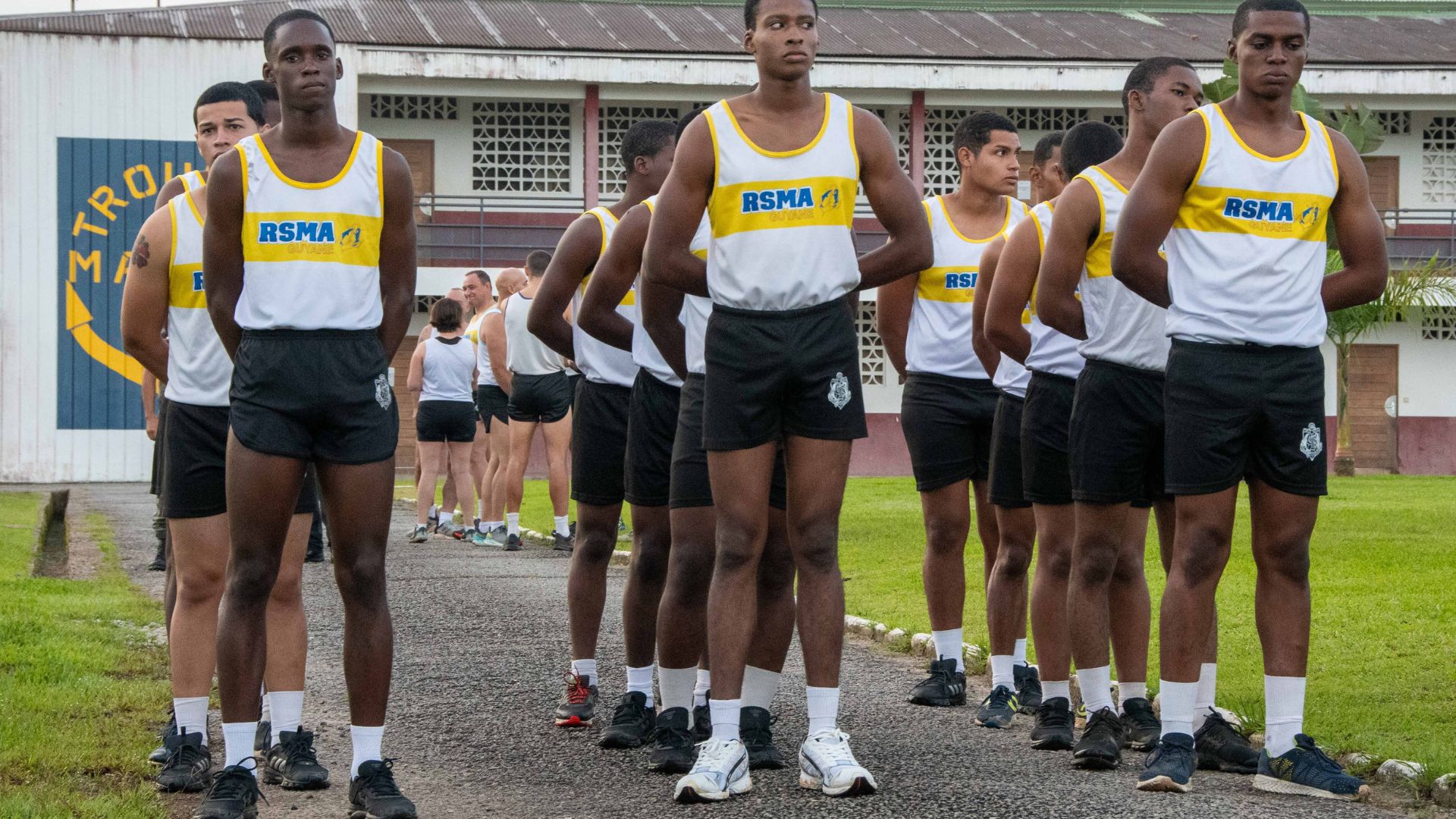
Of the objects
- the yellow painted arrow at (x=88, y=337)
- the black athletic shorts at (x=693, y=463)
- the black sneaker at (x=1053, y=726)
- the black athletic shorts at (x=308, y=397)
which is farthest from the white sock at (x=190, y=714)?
the yellow painted arrow at (x=88, y=337)

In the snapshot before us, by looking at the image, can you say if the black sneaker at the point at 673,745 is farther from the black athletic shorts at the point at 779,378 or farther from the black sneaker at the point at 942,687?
the black sneaker at the point at 942,687

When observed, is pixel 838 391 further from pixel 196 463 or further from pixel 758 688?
pixel 196 463

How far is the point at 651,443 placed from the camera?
258 inches

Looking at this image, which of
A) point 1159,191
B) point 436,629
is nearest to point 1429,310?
point 436,629

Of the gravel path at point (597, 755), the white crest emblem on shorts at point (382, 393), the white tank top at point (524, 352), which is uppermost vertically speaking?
the white tank top at point (524, 352)

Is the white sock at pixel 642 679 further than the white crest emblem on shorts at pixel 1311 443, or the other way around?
the white sock at pixel 642 679

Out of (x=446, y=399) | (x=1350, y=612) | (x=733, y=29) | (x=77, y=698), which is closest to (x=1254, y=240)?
(x=77, y=698)

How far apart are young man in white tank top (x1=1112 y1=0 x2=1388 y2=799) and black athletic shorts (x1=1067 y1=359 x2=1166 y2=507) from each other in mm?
357

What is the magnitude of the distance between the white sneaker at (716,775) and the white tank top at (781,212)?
52.1 inches

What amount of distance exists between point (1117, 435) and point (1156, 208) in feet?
2.77

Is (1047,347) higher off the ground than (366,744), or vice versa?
(1047,347)

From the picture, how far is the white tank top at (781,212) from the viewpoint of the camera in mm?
5441

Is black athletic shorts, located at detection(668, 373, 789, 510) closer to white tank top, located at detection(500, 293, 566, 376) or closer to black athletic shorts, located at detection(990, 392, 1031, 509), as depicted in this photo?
black athletic shorts, located at detection(990, 392, 1031, 509)

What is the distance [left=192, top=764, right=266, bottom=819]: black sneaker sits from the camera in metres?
5.04
